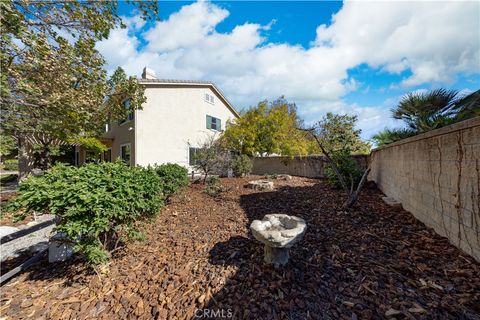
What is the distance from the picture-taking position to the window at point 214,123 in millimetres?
14138

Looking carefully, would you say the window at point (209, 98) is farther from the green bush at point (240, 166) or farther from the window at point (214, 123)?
the green bush at point (240, 166)

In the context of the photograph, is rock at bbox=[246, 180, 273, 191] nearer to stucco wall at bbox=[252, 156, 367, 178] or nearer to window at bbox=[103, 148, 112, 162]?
stucco wall at bbox=[252, 156, 367, 178]

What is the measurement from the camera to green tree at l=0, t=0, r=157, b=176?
3885mm

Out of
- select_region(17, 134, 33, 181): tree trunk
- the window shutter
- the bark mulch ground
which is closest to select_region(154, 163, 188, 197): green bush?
the bark mulch ground

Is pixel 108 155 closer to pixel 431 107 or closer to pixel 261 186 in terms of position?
pixel 261 186

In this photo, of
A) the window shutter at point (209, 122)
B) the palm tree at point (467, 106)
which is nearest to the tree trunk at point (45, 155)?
the window shutter at point (209, 122)

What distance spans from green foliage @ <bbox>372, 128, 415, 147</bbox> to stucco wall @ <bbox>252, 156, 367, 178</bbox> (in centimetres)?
276

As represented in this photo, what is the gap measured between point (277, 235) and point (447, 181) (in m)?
2.50

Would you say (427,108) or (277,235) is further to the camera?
(427,108)

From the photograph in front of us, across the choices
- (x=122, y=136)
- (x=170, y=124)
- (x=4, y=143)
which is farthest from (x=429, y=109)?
(x=122, y=136)

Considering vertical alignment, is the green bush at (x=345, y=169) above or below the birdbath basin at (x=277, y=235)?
above

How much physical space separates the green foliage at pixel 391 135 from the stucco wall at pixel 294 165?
9.05ft

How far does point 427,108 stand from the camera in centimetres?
496

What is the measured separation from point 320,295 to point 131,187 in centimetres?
282
